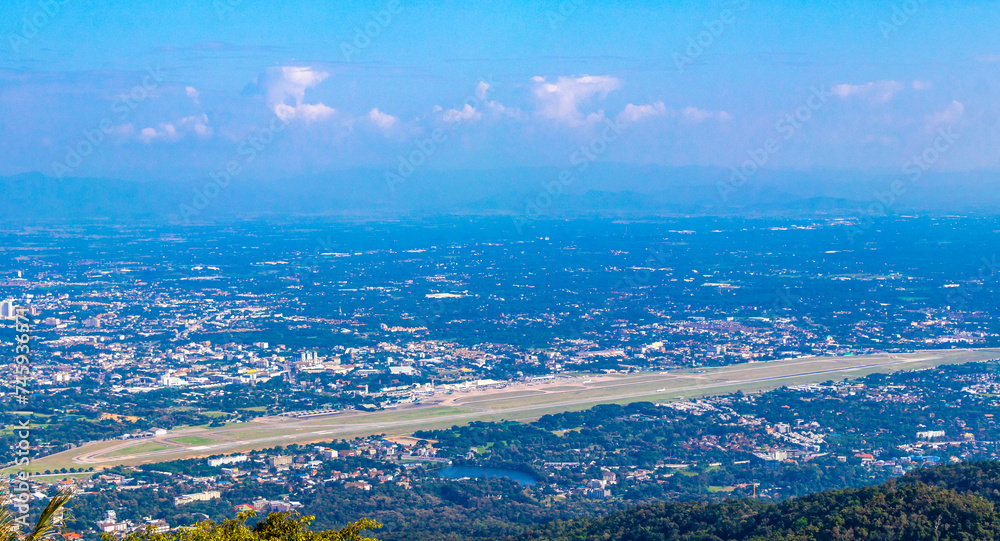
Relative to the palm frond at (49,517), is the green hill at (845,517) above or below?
below

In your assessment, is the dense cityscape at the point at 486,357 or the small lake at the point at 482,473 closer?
the dense cityscape at the point at 486,357

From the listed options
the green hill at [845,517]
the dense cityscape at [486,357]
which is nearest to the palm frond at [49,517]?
the green hill at [845,517]

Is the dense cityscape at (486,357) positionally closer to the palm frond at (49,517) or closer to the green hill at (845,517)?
the green hill at (845,517)

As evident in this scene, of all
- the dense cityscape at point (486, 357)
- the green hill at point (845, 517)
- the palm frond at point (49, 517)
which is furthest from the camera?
the dense cityscape at point (486, 357)

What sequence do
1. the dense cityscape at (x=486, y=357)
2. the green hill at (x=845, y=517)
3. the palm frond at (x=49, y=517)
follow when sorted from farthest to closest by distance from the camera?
1. the dense cityscape at (x=486, y=357)
2. the green hill at (x=845, y=517)
3. the palm frond at (x=49, y=517)

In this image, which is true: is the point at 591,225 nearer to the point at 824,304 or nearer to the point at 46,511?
the point at 824,304
